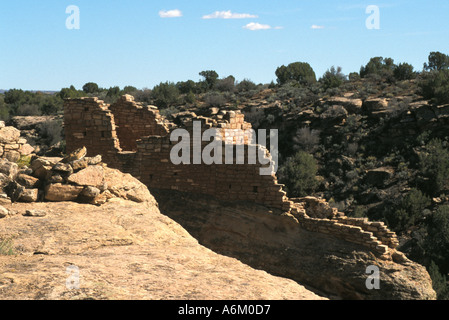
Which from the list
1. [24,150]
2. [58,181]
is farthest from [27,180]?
[24,150]

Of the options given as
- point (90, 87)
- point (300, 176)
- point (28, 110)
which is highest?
point (90, 87)

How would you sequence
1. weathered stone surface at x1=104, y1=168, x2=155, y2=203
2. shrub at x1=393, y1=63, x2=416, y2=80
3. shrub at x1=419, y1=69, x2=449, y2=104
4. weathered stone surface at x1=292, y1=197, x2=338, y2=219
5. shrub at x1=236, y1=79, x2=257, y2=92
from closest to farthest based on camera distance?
weathered stone surface at x1=104, y1=168, x2=155, y2=203 < weathered stone surface at x1=292, y1=197, x2=338, y2=219 < shrub at x1=419, y1=69, x2=449, y2=104 < shrub at x1=393, y1=63, x2=416, y2=80 < shrub at x1=236, y1=79, x2=257, y2=92

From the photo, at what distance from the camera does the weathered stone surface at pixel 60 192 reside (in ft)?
29.9

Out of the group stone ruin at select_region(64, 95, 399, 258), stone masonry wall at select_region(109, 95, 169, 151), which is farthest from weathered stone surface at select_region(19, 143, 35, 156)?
stone masonry wall at select_region(109, 95, 169, 151)

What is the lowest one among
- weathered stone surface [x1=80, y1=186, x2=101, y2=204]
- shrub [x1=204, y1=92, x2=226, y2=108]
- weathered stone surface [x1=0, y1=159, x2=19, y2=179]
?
weathered stone surface [x1=80, y1=186, x2=101, y2=204]

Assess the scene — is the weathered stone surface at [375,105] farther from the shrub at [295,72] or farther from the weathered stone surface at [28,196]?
the weathered stone surface at [28,196]

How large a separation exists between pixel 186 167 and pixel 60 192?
11.4 ft

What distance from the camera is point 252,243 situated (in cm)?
1074

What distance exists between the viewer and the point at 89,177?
372 inches

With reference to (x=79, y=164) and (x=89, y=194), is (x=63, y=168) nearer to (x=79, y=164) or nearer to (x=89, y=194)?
(x=79, y=164)

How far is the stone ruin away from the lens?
10.3 metres

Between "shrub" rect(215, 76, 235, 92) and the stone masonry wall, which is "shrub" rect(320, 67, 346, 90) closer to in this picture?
"shrub" rect(215, 76, 235, 92)

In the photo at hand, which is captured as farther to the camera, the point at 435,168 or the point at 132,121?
the point at 435,168

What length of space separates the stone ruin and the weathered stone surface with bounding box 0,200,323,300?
6.67 feet
